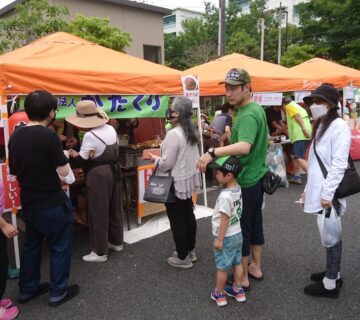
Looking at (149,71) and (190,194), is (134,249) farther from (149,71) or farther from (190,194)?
(149,71)

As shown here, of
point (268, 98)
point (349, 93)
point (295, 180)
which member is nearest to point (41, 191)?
point (268, 98)

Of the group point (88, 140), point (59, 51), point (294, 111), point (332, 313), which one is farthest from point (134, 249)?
point (294, 111)

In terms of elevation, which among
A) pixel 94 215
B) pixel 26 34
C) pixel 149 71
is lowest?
pixel 94 215

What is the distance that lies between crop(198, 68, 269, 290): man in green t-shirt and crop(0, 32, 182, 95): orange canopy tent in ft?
6.05

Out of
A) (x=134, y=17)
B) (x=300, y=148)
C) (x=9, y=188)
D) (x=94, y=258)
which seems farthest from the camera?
(x=134, y=17)

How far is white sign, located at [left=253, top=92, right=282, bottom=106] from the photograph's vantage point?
7.03 metres

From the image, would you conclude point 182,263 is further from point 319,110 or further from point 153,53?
point 153,53

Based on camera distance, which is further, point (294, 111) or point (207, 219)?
point (294, 111)

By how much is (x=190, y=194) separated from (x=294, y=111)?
3.98 meters

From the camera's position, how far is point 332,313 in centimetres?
279

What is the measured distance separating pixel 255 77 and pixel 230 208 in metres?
4.93

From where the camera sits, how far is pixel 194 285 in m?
3.30

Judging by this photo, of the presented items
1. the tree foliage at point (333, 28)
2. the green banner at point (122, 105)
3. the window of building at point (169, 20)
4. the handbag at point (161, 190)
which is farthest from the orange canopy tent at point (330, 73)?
the window of building at point (169, 20)

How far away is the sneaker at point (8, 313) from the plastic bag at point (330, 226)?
2.57m
